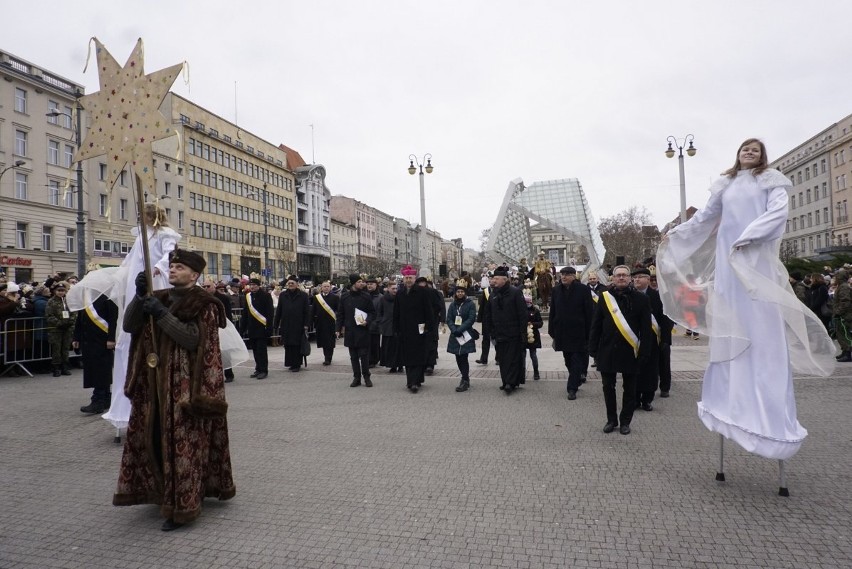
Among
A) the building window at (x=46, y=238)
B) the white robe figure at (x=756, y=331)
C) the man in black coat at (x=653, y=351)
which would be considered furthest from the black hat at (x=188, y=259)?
the building window at (x=46, y=238)

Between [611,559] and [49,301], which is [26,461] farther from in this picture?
[49,301]

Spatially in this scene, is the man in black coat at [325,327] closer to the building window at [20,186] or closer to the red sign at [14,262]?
the red sign at [14,262]

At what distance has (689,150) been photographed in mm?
24578

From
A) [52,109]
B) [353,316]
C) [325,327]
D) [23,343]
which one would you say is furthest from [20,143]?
[353,316]

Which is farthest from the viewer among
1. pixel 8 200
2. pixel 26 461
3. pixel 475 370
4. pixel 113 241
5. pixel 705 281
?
pixel 113 241

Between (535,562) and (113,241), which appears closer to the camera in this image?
(535,562)

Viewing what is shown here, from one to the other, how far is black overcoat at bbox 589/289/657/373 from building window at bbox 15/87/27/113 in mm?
51589

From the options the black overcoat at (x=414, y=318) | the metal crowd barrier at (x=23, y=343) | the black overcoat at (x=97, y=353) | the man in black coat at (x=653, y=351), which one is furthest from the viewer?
the metal crowd barrier at (x=23, y=343)

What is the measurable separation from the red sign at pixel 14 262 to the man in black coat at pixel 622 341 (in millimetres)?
46049

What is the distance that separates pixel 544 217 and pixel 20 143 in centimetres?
3931

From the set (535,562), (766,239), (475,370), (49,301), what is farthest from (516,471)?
(49,301)

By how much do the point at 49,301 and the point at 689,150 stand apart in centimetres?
2275

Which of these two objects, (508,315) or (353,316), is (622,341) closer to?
(508,315)

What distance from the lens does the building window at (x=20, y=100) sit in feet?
148
